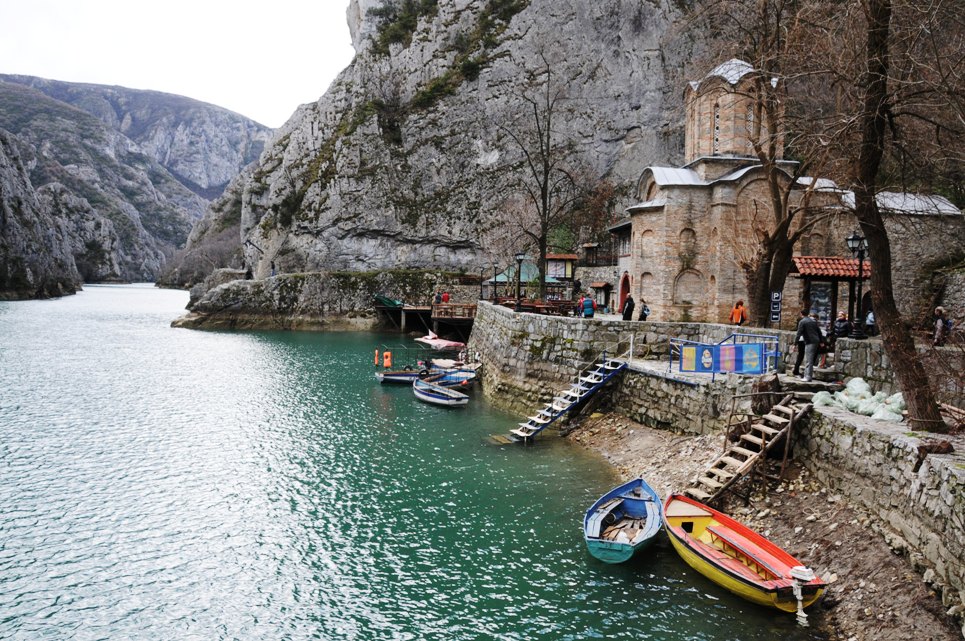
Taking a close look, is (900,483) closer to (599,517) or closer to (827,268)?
(599,517)

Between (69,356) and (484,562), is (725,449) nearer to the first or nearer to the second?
(484,562)

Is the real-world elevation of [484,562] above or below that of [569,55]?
below

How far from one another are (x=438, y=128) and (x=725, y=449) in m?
68.2

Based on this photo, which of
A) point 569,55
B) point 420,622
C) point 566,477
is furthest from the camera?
point 569,55

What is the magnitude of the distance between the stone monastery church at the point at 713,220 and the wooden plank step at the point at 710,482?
18.8 metres

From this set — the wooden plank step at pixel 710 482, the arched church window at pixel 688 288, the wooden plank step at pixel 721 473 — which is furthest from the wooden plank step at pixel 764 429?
the arched church window at pixel 688 288

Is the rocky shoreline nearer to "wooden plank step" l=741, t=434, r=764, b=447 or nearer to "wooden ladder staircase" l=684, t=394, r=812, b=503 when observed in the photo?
"wooden ladder staircase" l=684, t=394, r=812, b=503

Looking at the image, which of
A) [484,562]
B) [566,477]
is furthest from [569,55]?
[484,562]

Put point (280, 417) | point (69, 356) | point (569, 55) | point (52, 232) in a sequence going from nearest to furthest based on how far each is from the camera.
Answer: point (280, 417) → point (69, 356) → point (569, 55) → point (52, 232)

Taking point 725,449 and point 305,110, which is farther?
point 305,110

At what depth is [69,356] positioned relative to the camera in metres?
41.3

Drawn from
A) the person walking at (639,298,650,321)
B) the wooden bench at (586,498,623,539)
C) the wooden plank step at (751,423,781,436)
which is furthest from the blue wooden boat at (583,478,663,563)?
the person walking at (639,298,650,321)

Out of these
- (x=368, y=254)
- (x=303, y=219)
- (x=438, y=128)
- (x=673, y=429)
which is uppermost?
(x=438, y=128)

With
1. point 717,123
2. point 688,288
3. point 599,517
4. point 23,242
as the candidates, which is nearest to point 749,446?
point 599,517
